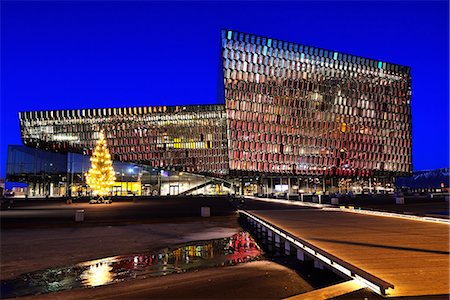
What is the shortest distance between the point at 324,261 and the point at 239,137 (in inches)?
3045

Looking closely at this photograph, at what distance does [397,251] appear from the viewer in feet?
33.6

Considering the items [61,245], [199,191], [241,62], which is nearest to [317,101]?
[241,62]

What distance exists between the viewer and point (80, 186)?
8838 cm

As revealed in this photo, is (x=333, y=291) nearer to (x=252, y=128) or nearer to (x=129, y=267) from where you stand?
(x=129, y=267)

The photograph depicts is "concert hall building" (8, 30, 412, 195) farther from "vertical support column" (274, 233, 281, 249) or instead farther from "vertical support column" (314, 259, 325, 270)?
"vertical support column" (314, 259, 325, 270)

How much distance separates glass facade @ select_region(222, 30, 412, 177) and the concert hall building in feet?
0.74

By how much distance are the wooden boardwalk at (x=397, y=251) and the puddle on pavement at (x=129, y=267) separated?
2.54 m

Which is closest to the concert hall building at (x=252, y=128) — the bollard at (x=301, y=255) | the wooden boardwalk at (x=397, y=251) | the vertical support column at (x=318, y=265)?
the wooden boardwalk at (x=397, y=251)

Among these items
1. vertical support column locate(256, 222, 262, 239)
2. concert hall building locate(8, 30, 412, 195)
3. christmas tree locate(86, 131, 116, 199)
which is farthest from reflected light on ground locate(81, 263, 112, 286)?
concert hall building locate(8, 30, 412, 195)

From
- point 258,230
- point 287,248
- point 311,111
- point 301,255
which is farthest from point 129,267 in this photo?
point 311,111

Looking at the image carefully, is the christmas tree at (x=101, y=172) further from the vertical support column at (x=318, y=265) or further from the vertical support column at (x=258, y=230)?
the vertical support column at (x=318, y=265)

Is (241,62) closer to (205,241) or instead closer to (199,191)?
(199,191)

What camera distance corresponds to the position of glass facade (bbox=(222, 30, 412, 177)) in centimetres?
8619

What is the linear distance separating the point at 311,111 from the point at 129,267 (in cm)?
8628
